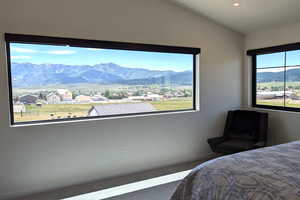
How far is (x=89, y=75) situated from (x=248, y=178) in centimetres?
252

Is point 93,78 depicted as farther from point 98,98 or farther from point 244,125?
point 244,125

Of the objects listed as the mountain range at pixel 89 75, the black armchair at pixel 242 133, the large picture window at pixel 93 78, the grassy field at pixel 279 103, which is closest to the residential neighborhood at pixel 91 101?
the large picture window at pixel 93 78

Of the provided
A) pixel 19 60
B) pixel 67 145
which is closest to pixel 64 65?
pixel 19 60

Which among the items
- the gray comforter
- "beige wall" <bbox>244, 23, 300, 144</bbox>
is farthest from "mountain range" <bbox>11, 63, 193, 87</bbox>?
the gray comforter

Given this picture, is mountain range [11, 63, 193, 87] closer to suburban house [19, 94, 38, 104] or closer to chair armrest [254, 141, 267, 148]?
suburban house [19, 94, 38, 104]

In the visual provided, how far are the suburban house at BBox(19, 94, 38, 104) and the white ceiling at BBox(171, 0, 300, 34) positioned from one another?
2.51 meters

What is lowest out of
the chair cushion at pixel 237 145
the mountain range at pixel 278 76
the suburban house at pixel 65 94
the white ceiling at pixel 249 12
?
the chair cushion at pixel 237 145

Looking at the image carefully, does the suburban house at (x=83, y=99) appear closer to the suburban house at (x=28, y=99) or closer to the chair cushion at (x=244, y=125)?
the suburban house at (x=28, y=99)

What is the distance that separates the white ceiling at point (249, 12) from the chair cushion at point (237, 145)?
195 cm

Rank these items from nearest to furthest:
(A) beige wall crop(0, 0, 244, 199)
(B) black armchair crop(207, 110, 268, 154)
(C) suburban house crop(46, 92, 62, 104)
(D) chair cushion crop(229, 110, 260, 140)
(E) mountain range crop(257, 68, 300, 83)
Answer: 1. (A) beige wall crop(0, 0, 244, 199)
2. (C) suburban house crop(46, 92, 62, 104)
3. (B) black armchair crop(207, 110, 268, 154)
4. (E) mountain range crop(257, 68, 300, 83)
5. (D) chair cushion crop(229, 110, 260, 140)

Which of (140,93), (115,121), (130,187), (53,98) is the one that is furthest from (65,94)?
(130,187)

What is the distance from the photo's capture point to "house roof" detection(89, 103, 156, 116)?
3.39m

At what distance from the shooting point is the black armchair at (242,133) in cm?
361

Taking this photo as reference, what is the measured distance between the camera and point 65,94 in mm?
3201
